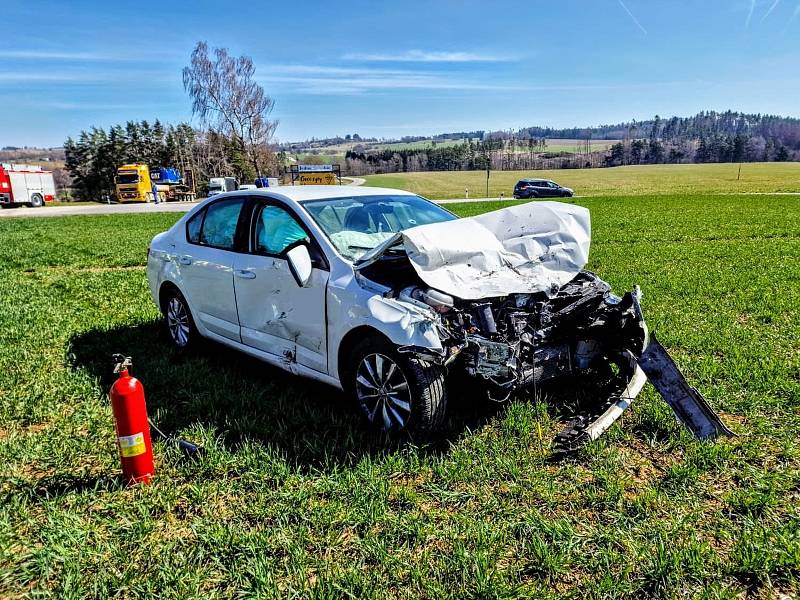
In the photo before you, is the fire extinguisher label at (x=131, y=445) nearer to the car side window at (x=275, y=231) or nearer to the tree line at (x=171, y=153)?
the car side window at (x=275, y=231)

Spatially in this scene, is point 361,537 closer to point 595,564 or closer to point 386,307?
point 595,564

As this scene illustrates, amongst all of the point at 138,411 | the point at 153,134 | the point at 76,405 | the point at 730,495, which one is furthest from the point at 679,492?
the point at 153,134

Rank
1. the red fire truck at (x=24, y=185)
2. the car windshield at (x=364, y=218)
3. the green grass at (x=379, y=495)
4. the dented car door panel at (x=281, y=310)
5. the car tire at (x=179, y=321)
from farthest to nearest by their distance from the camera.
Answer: the red fire truck at (x=24, y=185) < the car tire at (x=179, y=321) < the car windshield at (x=364, y=218) < the dented car door panel at (x=281, y=310) < the green grass at (x=379, y=495)

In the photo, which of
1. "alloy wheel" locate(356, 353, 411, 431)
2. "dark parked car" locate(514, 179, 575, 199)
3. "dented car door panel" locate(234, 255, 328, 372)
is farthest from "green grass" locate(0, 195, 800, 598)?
"dark parked car" locate(514, 179, 575, 199)

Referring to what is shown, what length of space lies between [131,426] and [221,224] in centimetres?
249

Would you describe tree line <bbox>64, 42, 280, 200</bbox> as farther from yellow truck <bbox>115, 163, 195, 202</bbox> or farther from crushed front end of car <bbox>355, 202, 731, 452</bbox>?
crushed front end of car <bbox>355, 202, 731, 452</bbox>

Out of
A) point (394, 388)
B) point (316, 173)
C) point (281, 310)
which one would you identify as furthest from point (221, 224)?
point (316, 173)

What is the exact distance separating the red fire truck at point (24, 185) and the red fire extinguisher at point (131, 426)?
46.0 metres

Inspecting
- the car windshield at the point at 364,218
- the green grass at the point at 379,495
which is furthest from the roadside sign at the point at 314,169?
the car windshield at the point at 364,218

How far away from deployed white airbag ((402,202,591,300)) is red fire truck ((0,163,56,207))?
4628 centimetres

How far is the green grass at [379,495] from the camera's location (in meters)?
2.59

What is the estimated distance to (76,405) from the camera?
15.0 feet

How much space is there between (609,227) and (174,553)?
56.6ft

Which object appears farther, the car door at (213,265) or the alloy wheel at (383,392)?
the car door at (213,265)
